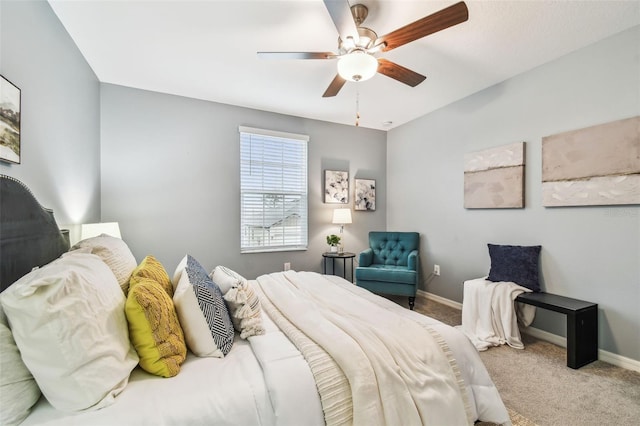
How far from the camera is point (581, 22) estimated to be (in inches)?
82.0

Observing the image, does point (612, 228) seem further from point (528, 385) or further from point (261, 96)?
point (261, 96)

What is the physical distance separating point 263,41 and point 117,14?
41.2 inches

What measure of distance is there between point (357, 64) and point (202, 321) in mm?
1824

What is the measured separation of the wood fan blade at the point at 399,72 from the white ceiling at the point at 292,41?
0.32 m

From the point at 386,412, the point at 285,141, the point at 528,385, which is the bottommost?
the point at 528,385

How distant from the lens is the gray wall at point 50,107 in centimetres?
146

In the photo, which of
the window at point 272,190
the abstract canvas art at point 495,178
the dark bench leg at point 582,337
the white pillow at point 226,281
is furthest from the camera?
the window at point 272,190

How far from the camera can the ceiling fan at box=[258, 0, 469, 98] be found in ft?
5.04

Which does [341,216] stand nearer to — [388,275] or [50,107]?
[388,275]

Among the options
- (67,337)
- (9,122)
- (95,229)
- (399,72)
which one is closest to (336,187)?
(399,72)

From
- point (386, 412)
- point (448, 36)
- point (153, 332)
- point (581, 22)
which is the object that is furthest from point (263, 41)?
point (386, 412)

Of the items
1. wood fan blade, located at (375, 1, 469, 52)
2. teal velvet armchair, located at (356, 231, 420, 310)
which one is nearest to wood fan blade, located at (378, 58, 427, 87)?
wood fan blade, located at (375, 1, 469, 52)

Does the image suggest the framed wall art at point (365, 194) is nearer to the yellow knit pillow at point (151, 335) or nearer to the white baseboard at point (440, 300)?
the white baseboard at point (440, 300)

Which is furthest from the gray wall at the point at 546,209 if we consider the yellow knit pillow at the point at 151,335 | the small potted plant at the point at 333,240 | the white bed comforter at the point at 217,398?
the yellow knit pillow at the point at 151,335
